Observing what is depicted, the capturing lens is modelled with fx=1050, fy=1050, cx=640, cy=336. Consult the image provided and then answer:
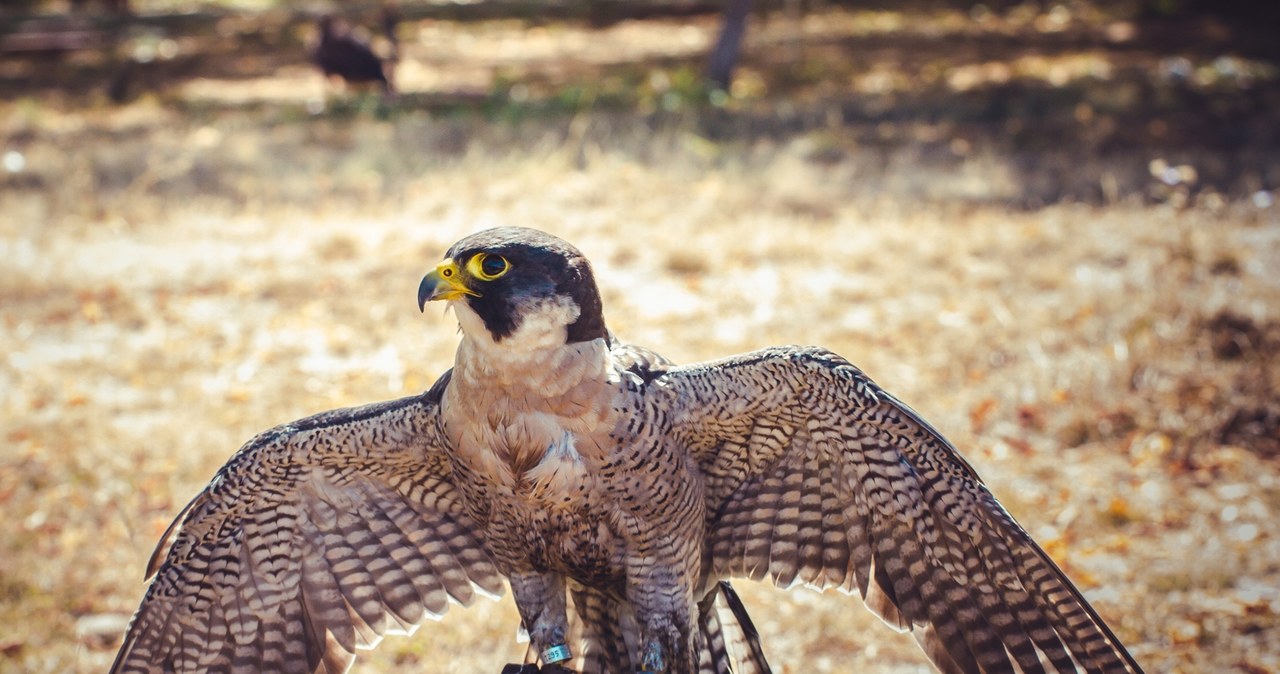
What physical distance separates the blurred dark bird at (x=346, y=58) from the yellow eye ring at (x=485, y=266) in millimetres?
14253

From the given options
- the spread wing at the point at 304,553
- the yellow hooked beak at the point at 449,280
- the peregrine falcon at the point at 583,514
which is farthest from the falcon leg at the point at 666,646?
the yellow hooked beak at the point at 449,280

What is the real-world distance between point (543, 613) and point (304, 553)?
0.73 m

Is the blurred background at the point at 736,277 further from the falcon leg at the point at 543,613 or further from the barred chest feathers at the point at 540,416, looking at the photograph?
the barred chest feathers at the point at 540,416

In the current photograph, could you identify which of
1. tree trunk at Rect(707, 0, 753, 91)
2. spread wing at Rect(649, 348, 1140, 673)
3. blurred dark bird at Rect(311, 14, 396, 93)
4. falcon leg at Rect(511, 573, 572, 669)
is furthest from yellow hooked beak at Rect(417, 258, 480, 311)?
blurred dark bird at Rect(311, 14, 396, 93)

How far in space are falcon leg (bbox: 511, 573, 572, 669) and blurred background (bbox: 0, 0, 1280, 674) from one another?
3.73 ft

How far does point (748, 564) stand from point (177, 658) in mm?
1677

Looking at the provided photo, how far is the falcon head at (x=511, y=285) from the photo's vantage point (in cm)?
264

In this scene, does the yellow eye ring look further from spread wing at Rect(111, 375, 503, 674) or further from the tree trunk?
the tree trunk

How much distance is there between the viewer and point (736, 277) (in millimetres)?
7957

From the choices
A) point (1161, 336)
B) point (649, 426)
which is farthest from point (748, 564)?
point (1161, 336)

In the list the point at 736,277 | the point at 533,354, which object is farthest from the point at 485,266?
the point at 736,277

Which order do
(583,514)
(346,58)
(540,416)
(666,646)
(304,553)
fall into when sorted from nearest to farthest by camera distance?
(540,416), (583,514), (666,646), (304,553), (346,58)

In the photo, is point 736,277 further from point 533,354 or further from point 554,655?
point 533,354

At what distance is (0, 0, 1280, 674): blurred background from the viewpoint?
15.3ft
